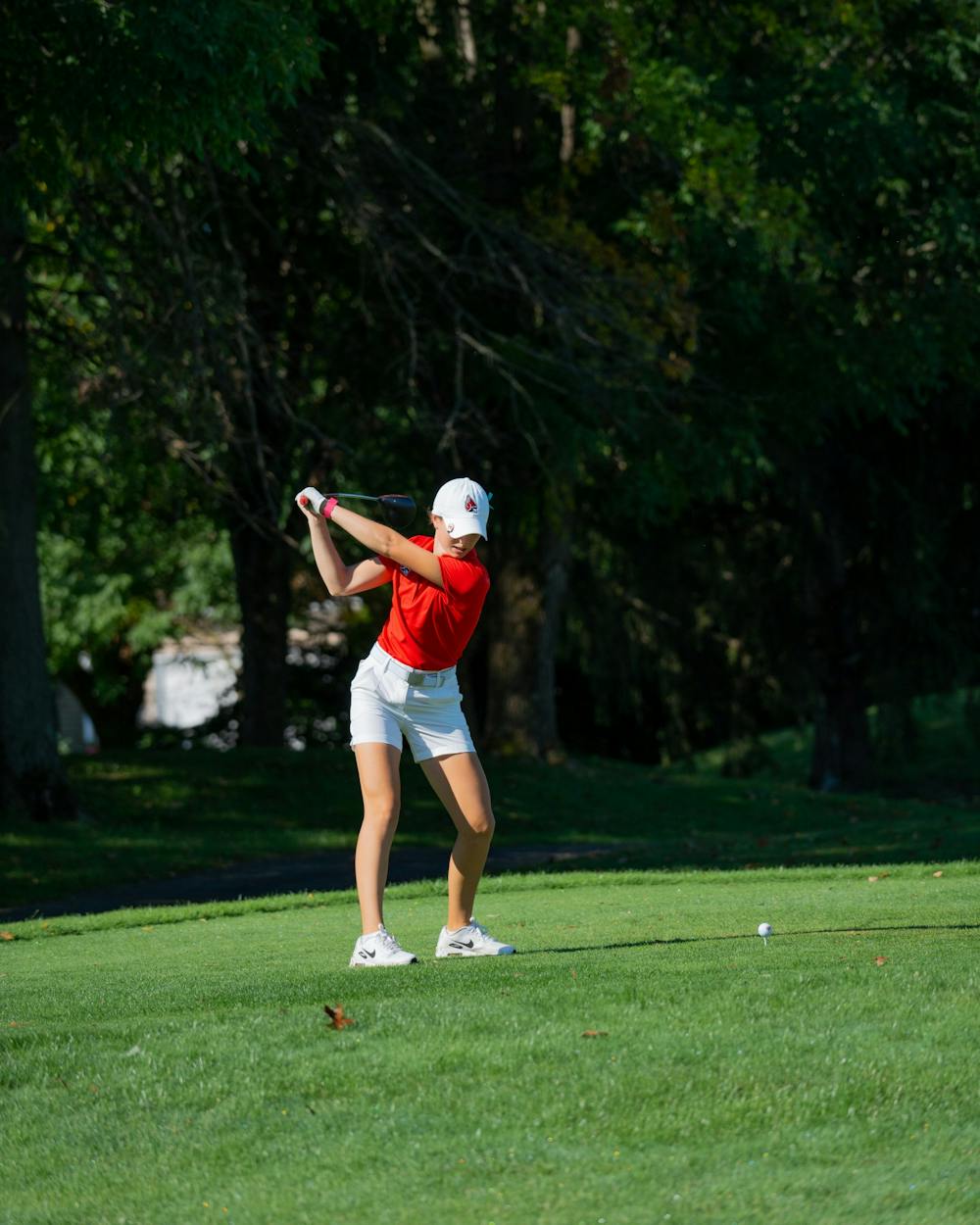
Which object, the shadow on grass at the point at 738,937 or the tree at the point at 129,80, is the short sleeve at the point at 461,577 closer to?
the shadow on grass at the point at 738,937

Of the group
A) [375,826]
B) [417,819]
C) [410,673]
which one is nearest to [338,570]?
[410,673]

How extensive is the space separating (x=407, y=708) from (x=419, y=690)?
0.34 ft

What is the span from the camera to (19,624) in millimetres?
19250

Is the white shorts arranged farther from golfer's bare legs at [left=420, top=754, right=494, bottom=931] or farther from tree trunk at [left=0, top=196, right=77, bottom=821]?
tree trunk at [left=0, top=196, right=77, bottom=821]

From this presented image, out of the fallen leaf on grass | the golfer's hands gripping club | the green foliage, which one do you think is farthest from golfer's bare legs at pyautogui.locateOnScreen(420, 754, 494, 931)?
the green foliage

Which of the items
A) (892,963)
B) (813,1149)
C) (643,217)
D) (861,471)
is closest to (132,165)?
(643,217)

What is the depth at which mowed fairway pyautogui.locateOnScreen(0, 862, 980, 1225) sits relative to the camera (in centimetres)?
498

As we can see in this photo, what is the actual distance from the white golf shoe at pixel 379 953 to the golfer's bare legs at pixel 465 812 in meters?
0.39

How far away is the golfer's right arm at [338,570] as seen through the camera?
26.7 feet

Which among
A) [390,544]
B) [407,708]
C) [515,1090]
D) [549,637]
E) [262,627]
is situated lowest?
[515,1090]

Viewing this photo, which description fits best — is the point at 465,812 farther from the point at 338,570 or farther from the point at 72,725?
the point at 72,725

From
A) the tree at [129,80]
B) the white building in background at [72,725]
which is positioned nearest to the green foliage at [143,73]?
the tree at [129,80]

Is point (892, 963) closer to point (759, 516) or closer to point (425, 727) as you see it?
point (425, 727)

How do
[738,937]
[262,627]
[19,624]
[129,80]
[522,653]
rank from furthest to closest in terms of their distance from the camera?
[522,653]
[262,627]
[19,624]
[129,80]
[738,937]
